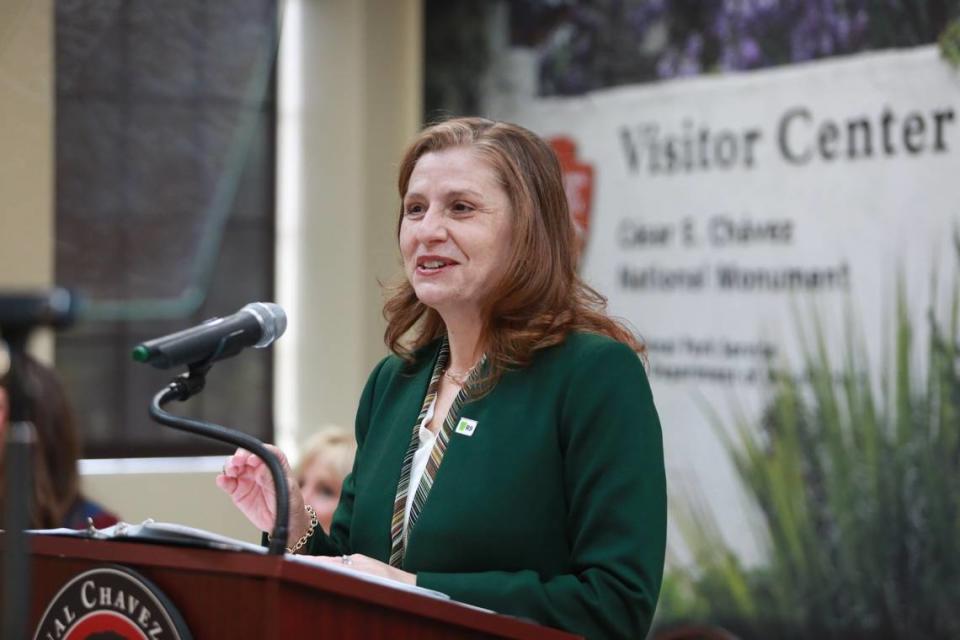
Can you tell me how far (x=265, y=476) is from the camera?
77.4 inches

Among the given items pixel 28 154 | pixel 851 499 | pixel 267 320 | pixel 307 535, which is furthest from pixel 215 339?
pixel 28 154

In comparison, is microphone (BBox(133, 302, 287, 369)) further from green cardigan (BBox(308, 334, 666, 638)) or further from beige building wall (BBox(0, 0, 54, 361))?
beige building wall (BBox(0, 0, 54, 361))

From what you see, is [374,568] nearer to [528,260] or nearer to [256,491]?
[256,491]

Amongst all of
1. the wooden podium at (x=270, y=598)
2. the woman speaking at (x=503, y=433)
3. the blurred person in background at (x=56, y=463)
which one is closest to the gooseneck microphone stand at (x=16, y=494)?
the wooden podium at (x=270, y=598)

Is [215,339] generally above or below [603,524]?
above

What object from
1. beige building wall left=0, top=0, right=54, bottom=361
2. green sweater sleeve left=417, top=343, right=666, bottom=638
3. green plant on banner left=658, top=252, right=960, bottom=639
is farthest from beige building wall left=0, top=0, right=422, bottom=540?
green sweater sleeve left=417, top=343, right=666, bottom=638

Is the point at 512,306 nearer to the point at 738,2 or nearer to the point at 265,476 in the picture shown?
the point at 265,476

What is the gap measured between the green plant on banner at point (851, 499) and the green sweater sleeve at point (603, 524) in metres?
2.32

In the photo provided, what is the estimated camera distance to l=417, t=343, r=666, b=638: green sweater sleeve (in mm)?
1816

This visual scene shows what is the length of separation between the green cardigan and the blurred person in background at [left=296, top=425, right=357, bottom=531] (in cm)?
202

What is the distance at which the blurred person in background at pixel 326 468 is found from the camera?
13.2 feet

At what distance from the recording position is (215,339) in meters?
1.75

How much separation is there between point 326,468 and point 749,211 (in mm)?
1730

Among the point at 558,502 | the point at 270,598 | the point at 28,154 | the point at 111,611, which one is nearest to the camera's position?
the point at 270,598
